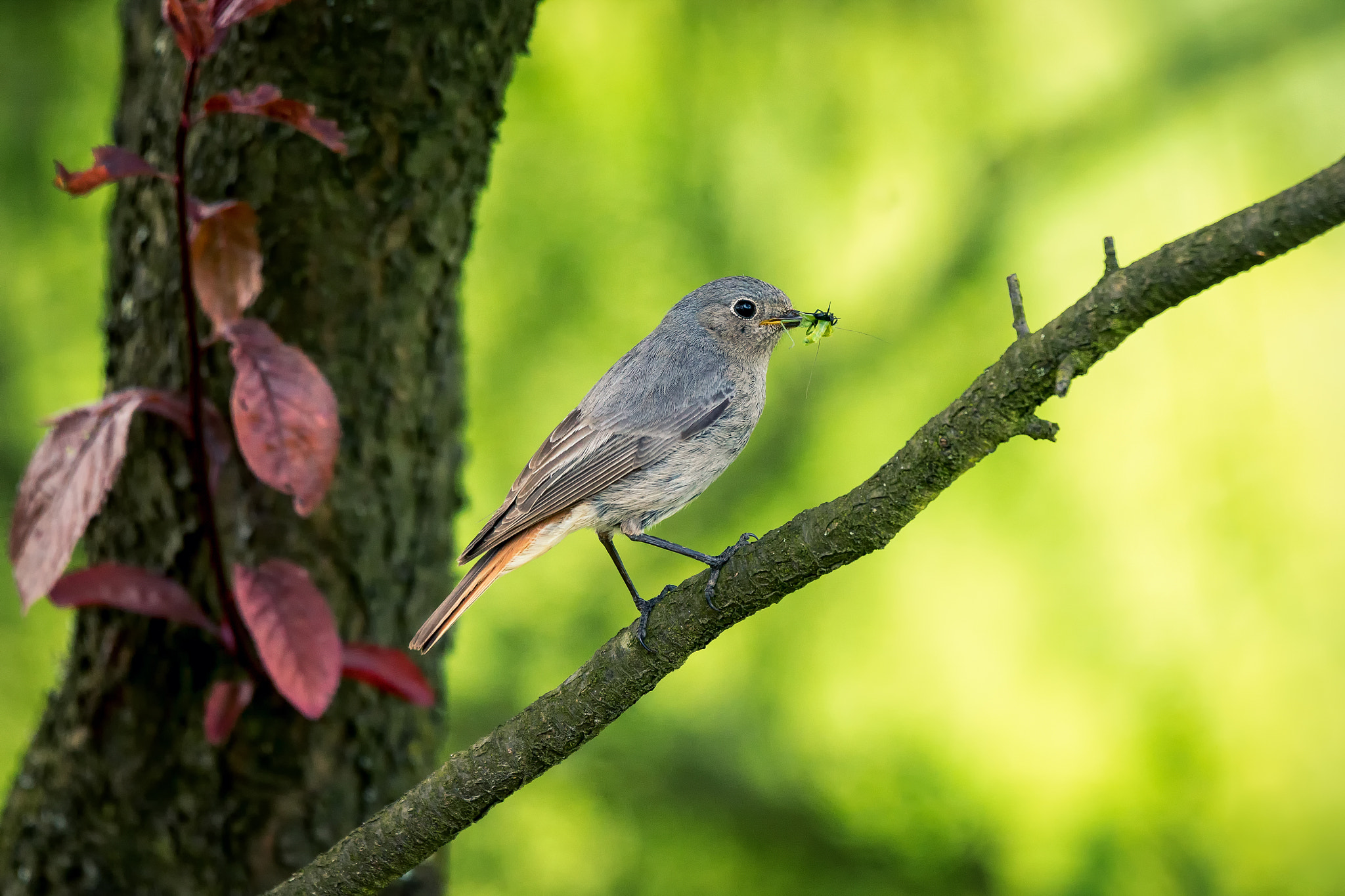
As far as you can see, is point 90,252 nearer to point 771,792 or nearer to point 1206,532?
point 771,792

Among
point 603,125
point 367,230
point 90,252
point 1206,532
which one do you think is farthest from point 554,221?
point 1206,532

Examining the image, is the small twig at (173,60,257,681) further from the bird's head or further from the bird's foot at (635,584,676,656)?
the bird's head

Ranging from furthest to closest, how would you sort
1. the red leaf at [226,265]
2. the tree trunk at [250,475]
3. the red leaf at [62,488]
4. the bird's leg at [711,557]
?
the tree trunk at [250,475] < the red leaf at [226,265] < the red leaf at [62,488] < the bird's leg at [711,557]

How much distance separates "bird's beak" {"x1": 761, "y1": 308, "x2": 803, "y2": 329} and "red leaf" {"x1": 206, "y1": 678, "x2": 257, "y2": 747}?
51.0 inches

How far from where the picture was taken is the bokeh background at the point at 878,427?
10.4ft

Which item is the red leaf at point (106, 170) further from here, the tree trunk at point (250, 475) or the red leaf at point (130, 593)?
the red leaf at point (130, 593)

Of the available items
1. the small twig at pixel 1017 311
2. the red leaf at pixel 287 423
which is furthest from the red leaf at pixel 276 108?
the small twig at pixel 1017 311

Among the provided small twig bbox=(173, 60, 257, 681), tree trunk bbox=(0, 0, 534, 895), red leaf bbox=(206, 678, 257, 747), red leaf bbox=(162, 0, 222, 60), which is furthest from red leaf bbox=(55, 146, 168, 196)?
red leaf bbox=(206, 678, 257, 747)

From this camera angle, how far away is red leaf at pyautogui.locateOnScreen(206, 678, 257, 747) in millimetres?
2340

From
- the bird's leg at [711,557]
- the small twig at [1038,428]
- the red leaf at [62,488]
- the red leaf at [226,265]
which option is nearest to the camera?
the small twig at [1038,428]

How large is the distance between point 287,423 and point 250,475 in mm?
764

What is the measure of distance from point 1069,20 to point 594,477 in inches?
96.9

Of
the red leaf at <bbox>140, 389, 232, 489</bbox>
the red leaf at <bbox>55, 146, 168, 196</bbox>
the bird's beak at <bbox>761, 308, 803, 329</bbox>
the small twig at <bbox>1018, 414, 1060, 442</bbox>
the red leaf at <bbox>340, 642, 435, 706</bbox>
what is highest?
the red leaf at <bbox>55, 146, 168, 196</bbox>

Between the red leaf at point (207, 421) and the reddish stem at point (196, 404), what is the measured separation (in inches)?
0.9
